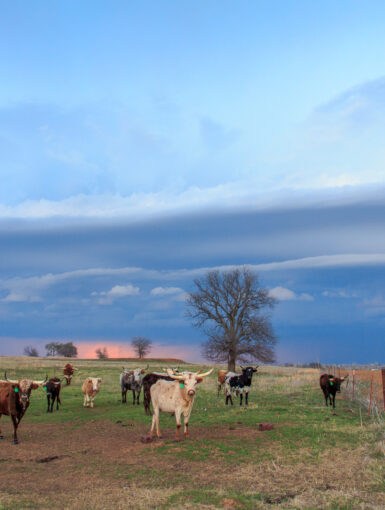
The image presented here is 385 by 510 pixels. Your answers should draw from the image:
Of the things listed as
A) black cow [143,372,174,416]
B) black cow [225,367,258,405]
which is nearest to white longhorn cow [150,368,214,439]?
black cow [143,372,174,416]

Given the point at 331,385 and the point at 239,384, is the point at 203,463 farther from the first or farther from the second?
the point at 331,385

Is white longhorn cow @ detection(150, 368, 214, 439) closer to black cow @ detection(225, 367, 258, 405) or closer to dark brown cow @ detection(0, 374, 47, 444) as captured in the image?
dark brown cow @ detection(0, 374, 47, 444)

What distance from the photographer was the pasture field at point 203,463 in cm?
899

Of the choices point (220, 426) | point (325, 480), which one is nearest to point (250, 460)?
point (325, 480)

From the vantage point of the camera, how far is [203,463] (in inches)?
450

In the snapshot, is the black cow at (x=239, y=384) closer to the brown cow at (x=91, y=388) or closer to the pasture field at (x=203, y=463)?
the pasture field at (x=203, y=463)

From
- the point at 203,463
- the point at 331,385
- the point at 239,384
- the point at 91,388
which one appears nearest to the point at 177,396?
the point at 203,463

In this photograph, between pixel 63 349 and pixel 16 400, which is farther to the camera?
pixel 63 349

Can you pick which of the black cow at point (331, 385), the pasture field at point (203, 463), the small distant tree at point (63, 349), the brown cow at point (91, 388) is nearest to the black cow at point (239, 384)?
the pasture field at point (203, 463)

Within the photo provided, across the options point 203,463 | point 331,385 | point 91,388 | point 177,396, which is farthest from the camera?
point 91,388

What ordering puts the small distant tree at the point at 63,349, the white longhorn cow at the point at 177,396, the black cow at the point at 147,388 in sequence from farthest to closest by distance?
the small distant tree at the point at 63,349
the black cow at the point at 147,388
the white longhorn cow at the point at 177,396

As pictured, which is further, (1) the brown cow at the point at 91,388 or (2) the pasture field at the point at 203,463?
(1) the brown cow at the point at 91,388

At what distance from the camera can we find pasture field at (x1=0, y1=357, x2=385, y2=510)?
29.5ft

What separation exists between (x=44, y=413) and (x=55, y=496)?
44.7 ft
